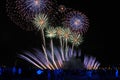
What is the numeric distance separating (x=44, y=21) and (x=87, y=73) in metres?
7.76

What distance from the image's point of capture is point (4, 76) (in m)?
33.0

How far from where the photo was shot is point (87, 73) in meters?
35.9

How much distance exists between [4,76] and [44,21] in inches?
348

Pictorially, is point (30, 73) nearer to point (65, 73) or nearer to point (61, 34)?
point (65, 73)

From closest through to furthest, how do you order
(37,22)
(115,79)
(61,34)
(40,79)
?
1. (40,79)
2. (115,79)
3. (37,22)
4. (61,34)

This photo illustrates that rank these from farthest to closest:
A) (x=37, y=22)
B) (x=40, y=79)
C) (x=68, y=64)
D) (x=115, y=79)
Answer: (x=68, y=64) → (x=37, y=22) → (x=115, y=79) → (x=40, y=79)

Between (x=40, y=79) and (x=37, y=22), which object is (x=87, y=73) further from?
(x=37, y=22)

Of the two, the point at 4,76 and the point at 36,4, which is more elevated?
the point at 36,4

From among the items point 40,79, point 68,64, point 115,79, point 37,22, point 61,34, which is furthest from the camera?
point 68,64

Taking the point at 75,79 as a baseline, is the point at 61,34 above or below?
above

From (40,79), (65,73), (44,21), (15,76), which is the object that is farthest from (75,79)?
(44,21)

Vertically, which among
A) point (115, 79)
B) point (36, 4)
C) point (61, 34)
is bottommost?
point (115, 79)

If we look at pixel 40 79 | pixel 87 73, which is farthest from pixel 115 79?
pixel 40 79

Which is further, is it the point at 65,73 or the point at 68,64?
the point at 68,64
